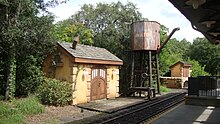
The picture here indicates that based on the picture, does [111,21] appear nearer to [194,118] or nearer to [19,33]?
[19,33]

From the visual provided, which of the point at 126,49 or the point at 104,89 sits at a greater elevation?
the point at 126,49

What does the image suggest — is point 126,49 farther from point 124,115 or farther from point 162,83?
point 124,115

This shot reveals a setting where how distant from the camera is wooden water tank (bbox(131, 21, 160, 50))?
63.0 ft

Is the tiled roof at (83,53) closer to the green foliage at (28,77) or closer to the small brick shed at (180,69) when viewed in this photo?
the green foliage at (28,77)

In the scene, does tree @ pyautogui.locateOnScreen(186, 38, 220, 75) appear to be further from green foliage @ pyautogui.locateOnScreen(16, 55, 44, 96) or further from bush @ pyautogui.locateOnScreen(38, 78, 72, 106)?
green foliage @ pyautogui.locateOnScreen(16, 55, 44, 96)

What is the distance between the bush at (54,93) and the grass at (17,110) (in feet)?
1.70

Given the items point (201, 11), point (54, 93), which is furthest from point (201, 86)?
point (201, 11)

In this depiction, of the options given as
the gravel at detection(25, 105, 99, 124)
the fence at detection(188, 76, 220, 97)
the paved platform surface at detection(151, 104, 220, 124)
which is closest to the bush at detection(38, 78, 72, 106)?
the gravel at detection(25, 105, 99, 124)

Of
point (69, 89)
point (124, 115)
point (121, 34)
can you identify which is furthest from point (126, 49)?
point (124, 115)

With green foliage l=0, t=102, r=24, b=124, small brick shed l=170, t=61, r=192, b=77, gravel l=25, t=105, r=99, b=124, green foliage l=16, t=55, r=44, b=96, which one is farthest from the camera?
small brick shed l=170, t=61, r=192, b=77

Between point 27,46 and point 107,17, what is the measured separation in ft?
74.8

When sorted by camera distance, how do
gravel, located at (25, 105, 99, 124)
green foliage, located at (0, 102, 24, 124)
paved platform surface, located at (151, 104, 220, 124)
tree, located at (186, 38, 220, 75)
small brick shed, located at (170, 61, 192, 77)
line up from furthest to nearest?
tree, located at (186, 38, 220, 75) → small brick shed, located at (170, 61, 192, 77) → gravel, located at (25, 105, 99, 124) → green foliage, located at (0, 102, 24, 124) → paved platform surface, located at (151, 104, 220, 124)

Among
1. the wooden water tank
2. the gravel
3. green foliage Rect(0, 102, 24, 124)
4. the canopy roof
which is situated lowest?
the gravel

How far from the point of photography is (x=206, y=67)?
151ft
